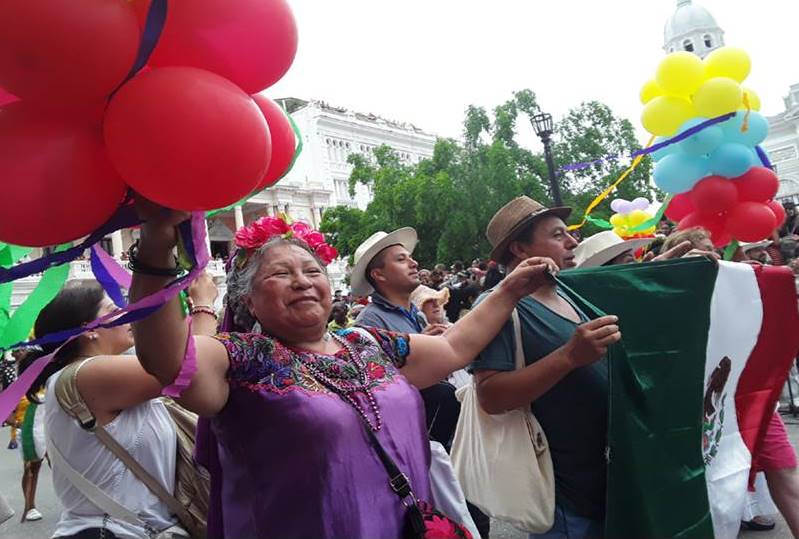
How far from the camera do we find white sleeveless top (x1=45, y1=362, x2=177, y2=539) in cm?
222

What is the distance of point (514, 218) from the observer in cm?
294

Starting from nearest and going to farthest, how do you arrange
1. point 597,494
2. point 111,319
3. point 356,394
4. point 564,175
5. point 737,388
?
point 111,319
point 356,394
point 597,494
point 737,388
point 564,175

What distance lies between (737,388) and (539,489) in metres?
1.10

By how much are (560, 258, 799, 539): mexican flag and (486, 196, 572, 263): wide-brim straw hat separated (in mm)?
461

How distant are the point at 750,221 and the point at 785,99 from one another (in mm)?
70684

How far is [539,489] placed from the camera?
2.36 meters

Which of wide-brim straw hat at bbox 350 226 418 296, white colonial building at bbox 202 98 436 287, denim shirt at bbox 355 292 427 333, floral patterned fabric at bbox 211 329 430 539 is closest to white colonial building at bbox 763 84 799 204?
white colonial building at bbox 202 98 436 287

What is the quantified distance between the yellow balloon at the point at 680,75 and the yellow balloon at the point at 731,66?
0.07m

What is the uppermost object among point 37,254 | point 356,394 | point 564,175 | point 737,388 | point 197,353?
point 564,175

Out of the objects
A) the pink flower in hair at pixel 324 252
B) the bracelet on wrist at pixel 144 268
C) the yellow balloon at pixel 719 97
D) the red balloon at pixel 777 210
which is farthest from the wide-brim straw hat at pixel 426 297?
the bracelet on wrist at pixel 144 268

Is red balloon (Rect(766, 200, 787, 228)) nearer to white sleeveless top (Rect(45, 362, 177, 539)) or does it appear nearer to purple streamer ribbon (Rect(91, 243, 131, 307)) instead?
white sleeveless top (Rect(45, 362, 177, 539))

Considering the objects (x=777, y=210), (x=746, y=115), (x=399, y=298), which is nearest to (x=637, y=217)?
(x=777, y=210)

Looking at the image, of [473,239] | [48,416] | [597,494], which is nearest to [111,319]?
[48,416]

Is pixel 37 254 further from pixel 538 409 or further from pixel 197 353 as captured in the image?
pixel 538 409
